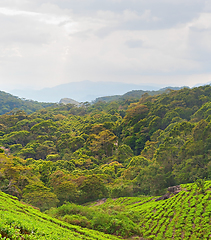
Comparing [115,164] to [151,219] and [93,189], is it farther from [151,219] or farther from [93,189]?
[151,219]

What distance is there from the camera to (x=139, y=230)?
56.0ft

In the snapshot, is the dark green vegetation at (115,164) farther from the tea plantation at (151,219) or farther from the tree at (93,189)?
the tea plantation at (151,219)

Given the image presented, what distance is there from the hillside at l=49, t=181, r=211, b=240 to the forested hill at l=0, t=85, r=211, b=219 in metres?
5.89

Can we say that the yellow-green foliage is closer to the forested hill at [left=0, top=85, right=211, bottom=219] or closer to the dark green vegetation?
the dark green vegetation

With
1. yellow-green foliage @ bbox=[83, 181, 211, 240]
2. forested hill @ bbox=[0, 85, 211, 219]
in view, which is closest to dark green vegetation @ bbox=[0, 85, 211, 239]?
forested hill @ bbox=[0, 85, 211, 219]

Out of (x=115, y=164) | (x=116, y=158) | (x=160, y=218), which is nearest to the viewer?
(x=160, y=218)

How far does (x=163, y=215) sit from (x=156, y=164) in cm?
1087

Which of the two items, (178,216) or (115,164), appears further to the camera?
(115,164)

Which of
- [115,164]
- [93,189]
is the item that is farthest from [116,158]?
[93,189]

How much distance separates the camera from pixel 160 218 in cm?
1869

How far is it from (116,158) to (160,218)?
84.4 feet

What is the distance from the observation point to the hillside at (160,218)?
1573cm

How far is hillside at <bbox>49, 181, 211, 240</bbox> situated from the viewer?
619 inches

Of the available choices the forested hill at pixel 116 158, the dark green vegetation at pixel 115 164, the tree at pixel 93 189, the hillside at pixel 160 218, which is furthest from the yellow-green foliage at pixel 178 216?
the tree at pixel 93 189
